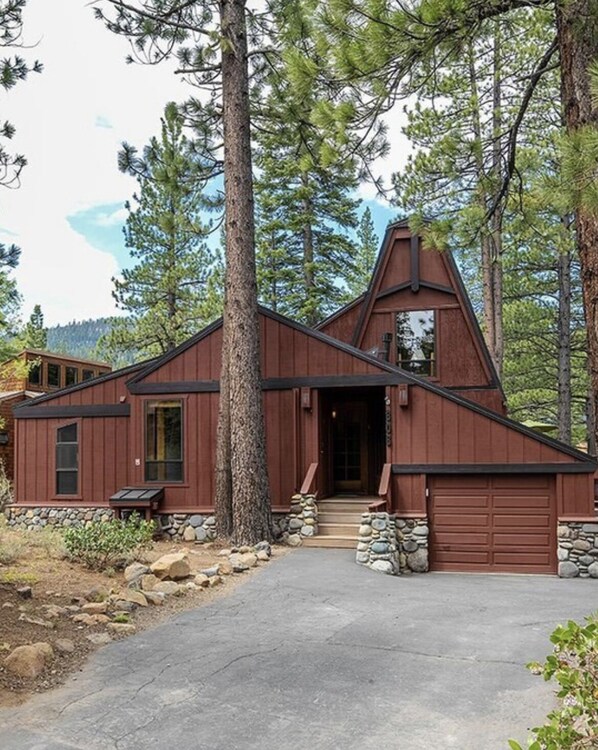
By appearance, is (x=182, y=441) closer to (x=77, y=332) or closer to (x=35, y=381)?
(x=35, y=381)

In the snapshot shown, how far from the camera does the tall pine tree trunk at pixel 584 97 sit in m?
4.05

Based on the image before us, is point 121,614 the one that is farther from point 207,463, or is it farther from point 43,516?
point 43,516

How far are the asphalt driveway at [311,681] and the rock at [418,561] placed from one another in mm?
3475

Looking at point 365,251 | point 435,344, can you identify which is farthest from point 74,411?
point 365,251

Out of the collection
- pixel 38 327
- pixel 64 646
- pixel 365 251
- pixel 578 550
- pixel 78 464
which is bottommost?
pixel 578 550

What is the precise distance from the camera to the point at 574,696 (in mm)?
2861

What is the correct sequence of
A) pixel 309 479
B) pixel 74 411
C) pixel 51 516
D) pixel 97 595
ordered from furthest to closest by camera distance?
pixel 74 411, pixel 51 516, pixel 309 479, pixel 97 595

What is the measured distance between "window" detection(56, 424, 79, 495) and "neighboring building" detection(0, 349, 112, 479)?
483 centimetres

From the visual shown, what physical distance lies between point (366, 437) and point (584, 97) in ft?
33.2

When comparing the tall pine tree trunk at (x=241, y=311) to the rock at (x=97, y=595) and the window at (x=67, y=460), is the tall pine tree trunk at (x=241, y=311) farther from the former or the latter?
the window at (x=67, y=460)

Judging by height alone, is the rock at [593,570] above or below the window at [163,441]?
below

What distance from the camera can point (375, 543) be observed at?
31.2ft

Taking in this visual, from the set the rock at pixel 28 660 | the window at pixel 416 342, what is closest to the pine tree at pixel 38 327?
the window at pixel 416 342

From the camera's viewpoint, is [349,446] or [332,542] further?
[349,446]
